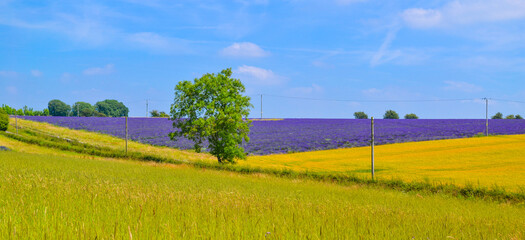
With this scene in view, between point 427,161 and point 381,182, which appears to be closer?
point 381,182

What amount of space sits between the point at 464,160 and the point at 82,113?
Answer: 15524cm

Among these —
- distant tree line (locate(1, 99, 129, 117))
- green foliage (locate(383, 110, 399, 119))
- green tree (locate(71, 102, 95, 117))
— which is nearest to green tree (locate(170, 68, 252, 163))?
green foliage (locate(383, 110, 399, 119))

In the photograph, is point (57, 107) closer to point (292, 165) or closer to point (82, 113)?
point (82, 113)

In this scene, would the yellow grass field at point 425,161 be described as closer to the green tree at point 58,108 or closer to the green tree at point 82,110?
the green tree at point 82,110

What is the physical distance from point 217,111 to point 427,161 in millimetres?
21100

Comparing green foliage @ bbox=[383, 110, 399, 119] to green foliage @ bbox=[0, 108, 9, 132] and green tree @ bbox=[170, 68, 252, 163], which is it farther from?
green foliage @ bbox=[0, 108, 9, 132]

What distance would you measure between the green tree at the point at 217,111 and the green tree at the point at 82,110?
5195 inches

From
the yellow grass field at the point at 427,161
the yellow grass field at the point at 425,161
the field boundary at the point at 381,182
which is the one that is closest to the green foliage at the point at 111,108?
the field boundary at the point at 381,182

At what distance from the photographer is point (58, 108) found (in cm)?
17562

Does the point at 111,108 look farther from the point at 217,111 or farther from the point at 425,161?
the point at 425,161

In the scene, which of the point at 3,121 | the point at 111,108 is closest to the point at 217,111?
the point at 3,121

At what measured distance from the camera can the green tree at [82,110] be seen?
5999 inches

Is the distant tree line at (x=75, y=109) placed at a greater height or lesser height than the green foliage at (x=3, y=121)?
greater

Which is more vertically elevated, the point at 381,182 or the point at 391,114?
the point at 391,114
